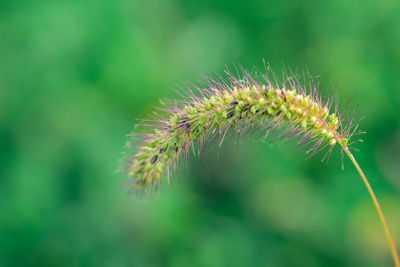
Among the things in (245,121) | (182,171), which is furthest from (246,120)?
(182,171)

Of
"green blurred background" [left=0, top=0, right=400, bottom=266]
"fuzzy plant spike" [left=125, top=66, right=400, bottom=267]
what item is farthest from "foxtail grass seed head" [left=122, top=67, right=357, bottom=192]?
"green blurred background" [left=0, top=0, right=400, bottom=266]

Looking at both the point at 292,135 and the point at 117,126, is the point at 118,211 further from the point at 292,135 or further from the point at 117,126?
the point at 292,135

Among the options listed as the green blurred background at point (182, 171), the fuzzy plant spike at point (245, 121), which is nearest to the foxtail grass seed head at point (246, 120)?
the fuzzy plant spike at point (245, 121)

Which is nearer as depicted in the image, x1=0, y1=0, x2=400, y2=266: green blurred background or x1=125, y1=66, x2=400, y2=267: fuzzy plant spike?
x1=125, y1=66, x2=400, y2=267: fuzzy plant spike

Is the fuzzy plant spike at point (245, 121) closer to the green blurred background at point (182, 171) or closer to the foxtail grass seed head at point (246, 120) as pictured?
the foxtail grass seed head at point (246, 120)

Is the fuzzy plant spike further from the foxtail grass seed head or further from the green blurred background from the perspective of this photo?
the green blurred background

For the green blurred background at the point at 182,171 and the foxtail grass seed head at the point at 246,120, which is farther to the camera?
the green blurred background at the point at 182,171

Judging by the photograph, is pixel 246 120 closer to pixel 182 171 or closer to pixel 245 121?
pixel 245 121

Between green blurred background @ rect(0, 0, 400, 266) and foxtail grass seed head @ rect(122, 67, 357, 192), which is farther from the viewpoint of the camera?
green blurred background @ rect(0, 0, 400, 266)
